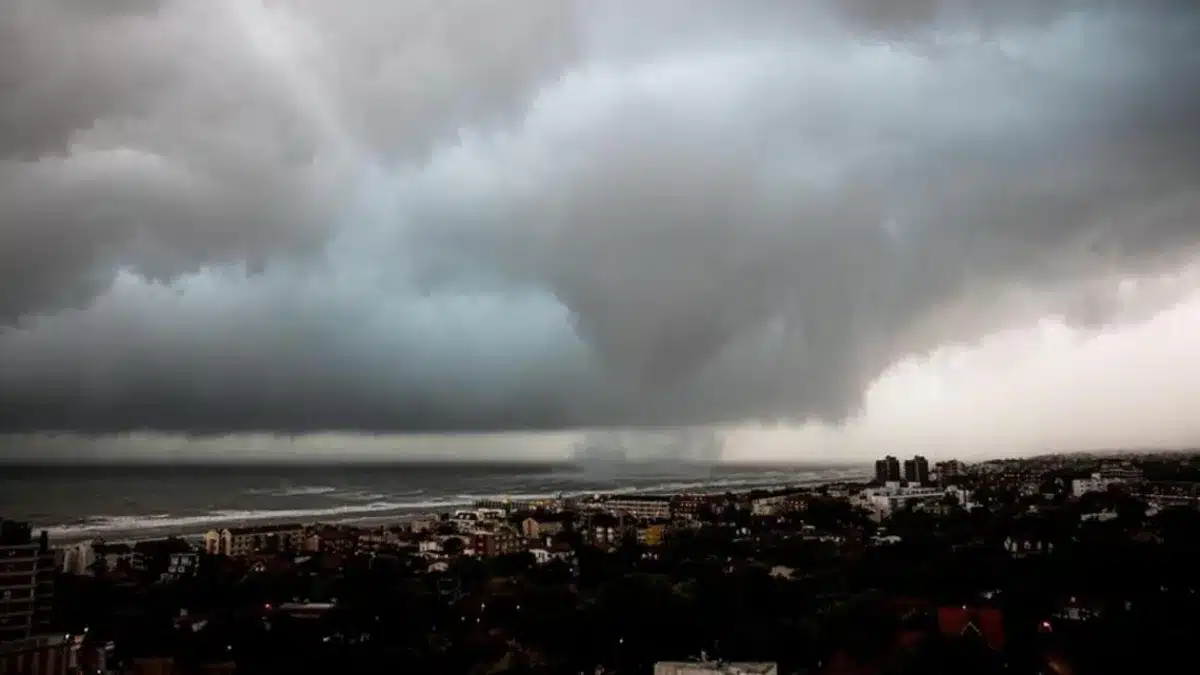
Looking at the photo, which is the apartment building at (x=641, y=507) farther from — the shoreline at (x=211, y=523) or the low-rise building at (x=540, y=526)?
the shoreline at (x=211, y=523)

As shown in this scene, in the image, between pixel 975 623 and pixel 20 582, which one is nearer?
pixel 975 623

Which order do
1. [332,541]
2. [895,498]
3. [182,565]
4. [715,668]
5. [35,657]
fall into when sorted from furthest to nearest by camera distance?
1. [895,498]
2. [332,541]
3. [182,565]
4. [715,668]
5. [35,657]

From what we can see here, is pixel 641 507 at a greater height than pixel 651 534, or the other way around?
pixel 641 507

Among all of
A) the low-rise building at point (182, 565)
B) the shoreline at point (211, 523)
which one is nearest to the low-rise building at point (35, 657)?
the low-rise building at point (182, 565)

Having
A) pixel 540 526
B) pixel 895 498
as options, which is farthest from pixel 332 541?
pixel 895 498

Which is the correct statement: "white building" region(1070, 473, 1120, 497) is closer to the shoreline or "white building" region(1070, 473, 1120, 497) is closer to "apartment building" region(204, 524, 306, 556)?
the shoreline

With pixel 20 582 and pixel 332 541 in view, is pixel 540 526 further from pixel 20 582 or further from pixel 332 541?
pixel 20 582

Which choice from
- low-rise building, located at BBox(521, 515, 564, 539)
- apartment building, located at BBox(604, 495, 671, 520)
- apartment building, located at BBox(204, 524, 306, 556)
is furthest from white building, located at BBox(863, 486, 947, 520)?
apartment building, located at BBox(204, 524, 306, 556)

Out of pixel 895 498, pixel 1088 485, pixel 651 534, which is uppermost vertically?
pixel 1088 485
